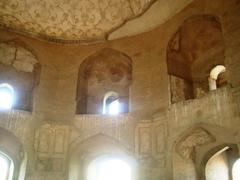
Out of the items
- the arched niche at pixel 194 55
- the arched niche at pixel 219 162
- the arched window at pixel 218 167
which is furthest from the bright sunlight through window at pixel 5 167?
the arched window at pixel 218 167

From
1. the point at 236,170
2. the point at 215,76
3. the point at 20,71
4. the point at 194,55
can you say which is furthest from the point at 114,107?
the point at 236,170

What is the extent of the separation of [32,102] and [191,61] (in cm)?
541

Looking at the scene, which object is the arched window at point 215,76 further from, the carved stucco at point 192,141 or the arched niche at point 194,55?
the carved stucco at point 192,141

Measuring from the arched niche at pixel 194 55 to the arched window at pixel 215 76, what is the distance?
0.11 meters

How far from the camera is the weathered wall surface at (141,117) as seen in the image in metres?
9.60

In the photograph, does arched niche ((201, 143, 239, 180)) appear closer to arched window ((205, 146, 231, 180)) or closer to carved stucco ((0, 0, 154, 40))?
arched window ((205, 146, 231, 180))

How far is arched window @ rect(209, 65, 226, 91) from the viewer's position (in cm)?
1162

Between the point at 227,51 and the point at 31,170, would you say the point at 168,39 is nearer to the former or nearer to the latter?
the point at 227,51

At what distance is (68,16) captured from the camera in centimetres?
1264

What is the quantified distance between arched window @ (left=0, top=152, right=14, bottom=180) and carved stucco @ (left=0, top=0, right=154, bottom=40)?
444cm

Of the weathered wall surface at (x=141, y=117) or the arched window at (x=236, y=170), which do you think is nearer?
the weathered wall surface at (x=141, y=117)

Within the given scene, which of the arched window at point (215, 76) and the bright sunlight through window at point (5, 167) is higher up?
the arched window at point (215, 76)

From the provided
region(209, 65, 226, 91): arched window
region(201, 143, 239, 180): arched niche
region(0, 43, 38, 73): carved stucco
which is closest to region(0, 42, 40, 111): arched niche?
region(0, 43, 38, 73): carved stucco

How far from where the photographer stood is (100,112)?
41.3 feet
